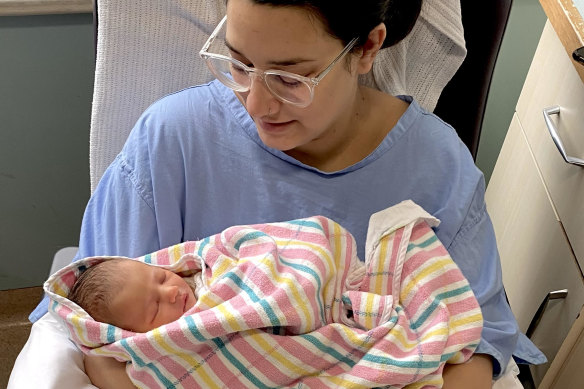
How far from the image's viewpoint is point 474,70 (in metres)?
1.34

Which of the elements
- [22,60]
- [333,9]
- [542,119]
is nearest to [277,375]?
[333,9]

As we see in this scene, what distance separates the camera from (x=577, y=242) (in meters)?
1.43

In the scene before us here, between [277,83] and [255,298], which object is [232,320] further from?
[277,83]

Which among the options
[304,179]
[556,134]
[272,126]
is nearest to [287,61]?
[272,126]

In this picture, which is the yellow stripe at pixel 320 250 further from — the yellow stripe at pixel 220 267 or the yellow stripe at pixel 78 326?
the yellow stripe at pixel 78 326

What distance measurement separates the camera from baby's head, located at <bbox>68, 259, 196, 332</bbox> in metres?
1.00

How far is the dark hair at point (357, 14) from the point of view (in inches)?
36.1

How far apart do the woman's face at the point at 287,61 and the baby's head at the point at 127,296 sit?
29 centimetres

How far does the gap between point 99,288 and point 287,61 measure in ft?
1.44

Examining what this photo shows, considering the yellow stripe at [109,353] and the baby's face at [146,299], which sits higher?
the baby's face at [146,299]

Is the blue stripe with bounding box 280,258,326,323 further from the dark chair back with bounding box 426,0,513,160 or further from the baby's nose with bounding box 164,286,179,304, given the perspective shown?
the dark chair back with bounding box 426,0,513,160

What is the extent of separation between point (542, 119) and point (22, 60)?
1296 mm

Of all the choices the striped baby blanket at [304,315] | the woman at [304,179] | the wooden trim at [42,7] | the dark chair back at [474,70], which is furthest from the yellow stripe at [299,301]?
the wooden trim at [42,7]

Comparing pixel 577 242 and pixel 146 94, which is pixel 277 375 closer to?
pixel 146 94
